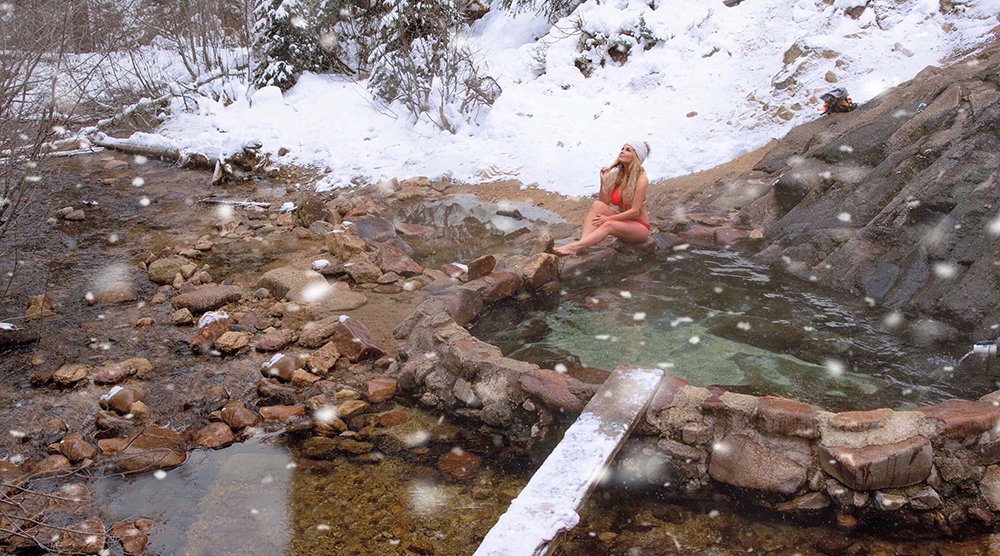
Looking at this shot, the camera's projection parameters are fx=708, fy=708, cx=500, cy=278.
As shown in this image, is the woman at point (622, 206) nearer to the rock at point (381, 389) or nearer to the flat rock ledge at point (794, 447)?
the rock at point (381, 389)

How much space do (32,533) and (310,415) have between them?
1.57 metres

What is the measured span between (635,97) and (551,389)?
7629mm

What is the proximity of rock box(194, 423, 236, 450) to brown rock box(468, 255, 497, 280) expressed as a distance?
2.28 metres

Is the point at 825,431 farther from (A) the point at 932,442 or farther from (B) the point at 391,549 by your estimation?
(B) the point at 391,549

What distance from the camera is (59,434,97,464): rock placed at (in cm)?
405

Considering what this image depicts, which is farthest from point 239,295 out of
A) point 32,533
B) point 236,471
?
point 32,533

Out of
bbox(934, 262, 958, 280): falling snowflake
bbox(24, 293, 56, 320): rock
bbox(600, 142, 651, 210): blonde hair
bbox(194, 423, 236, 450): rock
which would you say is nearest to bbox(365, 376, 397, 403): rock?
bbox(194, 423, 236, 450): rock

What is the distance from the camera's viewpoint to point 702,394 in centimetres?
373

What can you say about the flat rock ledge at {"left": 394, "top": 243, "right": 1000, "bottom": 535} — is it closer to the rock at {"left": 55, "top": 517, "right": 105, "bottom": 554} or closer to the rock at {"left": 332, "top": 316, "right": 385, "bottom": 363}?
the rock at {"left": 332, "top": 316, "right": 385, "bottom": 363}

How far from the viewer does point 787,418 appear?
3.47 m

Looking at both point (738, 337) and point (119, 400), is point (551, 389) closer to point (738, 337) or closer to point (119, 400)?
point (738, 337)

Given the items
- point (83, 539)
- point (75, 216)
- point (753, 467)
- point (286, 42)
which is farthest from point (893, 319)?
point (286, 42)

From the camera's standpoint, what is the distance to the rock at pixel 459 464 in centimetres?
387

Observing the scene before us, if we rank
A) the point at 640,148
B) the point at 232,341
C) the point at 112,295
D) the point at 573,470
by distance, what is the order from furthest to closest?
the point at 640,148
the point at 112,295
the point at 232,341
the point at 573,470
